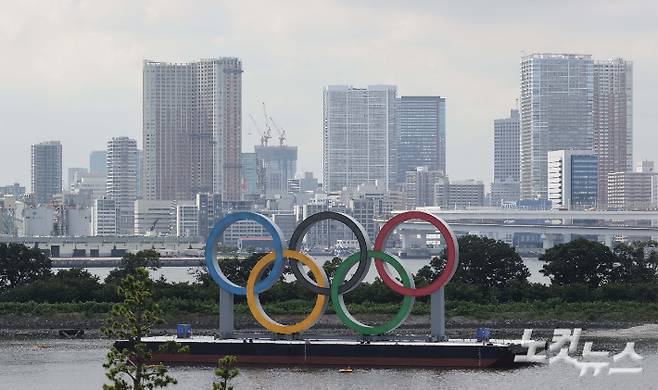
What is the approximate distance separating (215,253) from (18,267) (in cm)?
3070

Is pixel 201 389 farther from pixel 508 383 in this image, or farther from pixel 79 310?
pixel 79 310

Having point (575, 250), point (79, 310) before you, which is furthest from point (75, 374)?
point (575, 250)

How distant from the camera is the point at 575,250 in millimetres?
81375

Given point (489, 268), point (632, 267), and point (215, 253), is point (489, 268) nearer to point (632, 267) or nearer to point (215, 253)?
point (632, 267)

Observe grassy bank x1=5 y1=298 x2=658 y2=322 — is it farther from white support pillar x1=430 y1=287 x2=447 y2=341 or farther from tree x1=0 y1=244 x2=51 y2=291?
white support pillar x1=430 y1=287 x2=447 y2=341

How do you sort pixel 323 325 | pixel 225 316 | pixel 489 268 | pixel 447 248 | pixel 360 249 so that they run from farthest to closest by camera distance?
pixel 489 268, pixel 323 325, pixel 225 316, pixel 360 249, pixel 447 248

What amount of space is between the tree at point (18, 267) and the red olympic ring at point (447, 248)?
32.9m

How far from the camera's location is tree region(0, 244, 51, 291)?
83.7 metres

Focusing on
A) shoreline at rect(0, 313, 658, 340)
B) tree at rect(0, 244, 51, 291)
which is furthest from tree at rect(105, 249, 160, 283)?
shoreline at rect(0, 313, 658, 340)

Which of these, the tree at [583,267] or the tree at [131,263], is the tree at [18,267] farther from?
the tree at [583,267]

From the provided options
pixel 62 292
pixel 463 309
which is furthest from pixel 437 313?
pixel 62 292

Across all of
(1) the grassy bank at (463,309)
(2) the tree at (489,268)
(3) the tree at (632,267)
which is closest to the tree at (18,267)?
(1) the grassy bank at (463,309)

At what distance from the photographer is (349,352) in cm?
5388

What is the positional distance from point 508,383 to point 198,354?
1151 centimetres
